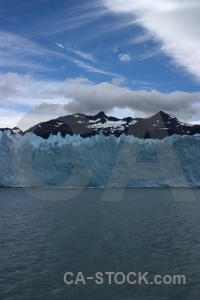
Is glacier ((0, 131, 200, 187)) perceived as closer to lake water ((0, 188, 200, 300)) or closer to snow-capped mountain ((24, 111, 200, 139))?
lake water ((0, 188, 200, 300))

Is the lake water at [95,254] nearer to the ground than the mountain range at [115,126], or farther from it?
nearer to the ground

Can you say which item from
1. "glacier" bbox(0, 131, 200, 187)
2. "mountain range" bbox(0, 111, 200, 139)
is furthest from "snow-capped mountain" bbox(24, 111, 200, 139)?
Result: "glacier" bbox(0, 131, 200, 187)

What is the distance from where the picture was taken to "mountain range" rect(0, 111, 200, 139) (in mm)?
110562

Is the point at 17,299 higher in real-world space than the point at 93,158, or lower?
→ lower

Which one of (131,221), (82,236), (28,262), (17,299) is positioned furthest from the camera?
(131,221)

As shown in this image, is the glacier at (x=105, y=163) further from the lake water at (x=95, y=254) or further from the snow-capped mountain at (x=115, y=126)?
the snow-capped mountain at (x=115, y=126)

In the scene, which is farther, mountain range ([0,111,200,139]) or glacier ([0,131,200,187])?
mountain range ([0,111,200,139])

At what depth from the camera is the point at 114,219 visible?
19250 mm

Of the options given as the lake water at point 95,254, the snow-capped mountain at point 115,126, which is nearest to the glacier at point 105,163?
the lake water at point 95,254

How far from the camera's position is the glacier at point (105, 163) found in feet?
145

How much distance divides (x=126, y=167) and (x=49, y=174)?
34.4 ft

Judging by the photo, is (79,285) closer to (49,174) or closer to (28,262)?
(28,262)

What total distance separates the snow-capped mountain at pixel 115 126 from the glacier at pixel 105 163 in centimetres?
5667

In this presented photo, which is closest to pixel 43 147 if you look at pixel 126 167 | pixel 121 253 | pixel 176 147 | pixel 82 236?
pixel 126 167
